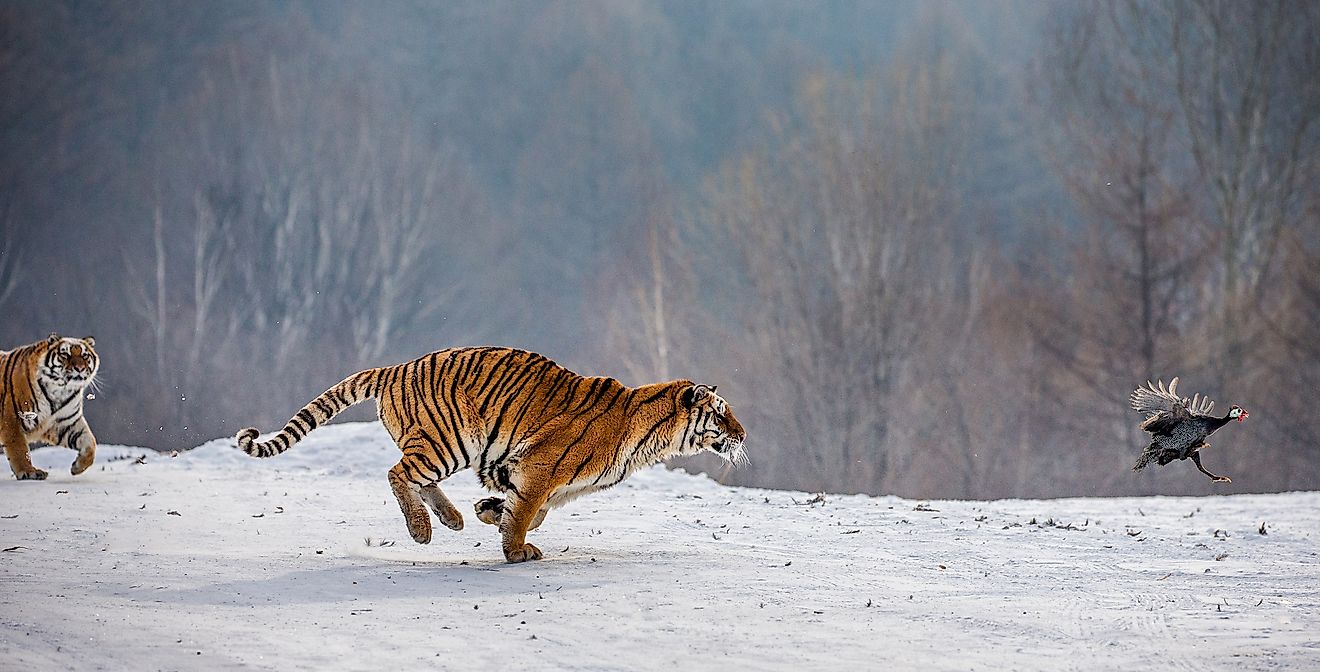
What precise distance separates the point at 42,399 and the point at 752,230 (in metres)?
20.3

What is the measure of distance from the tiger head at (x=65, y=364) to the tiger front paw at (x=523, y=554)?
17.2 ft

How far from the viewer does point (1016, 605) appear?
688 cm

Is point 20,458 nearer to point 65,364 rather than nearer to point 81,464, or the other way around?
point 81,464

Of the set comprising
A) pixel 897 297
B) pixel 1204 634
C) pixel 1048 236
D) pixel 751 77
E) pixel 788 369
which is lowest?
pixel 1204 634

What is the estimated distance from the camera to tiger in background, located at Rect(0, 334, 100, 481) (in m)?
11.0

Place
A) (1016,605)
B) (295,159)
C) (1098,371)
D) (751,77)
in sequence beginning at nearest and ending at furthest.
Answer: (1016,605)
(1098,371)
(295,159)
(751,77)

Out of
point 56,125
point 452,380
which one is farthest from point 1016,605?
point 56,125

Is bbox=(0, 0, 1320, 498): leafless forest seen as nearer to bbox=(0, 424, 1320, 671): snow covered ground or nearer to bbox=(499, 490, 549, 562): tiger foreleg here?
bbox=(0, 424, 1320, 671): snow covered ground

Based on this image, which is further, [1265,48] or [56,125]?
[56,125]

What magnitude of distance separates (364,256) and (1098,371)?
23038 millimetres

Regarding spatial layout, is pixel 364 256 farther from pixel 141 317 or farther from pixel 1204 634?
pixel 1204 634

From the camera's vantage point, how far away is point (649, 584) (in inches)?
277

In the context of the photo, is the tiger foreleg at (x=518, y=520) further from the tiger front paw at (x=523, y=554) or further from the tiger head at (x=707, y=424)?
the tiger head at (x=707, y=424)

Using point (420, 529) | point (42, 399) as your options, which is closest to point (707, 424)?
point (420, 529)
